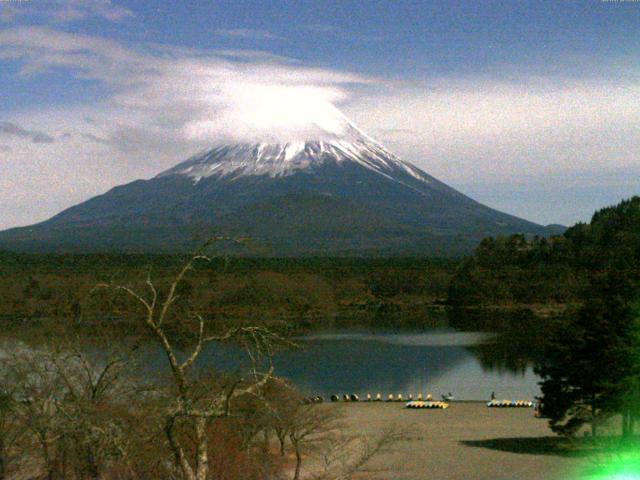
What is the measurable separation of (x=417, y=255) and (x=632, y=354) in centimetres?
9678

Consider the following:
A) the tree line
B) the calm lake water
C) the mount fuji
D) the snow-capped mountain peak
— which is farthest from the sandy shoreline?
the snow-capped mountain peak

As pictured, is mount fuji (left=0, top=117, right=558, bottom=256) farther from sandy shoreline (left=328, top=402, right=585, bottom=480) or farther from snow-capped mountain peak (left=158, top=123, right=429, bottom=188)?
sandy shoreline (left=328, top=402, right=585, bottom=480)

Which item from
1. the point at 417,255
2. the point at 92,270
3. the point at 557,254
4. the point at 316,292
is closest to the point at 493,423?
the point at 316,292

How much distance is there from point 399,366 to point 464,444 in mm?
17660

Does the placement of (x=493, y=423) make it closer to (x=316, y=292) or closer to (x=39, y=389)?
(x=39, y=389)

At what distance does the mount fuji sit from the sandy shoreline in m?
84.3

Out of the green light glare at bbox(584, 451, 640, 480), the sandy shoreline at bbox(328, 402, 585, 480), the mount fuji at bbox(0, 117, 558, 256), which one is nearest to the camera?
the green light glare at bbox(584, 451, 640, 480)

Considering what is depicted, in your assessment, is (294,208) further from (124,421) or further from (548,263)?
(124,421)

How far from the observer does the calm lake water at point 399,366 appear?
99.7ft

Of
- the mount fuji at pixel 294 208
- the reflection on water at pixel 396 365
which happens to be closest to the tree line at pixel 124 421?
the reflection on water at pixel 396 365

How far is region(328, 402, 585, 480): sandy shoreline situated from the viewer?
15859 mm

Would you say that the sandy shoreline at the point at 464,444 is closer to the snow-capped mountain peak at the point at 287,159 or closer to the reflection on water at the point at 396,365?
the reflection on water at the point at 396,365

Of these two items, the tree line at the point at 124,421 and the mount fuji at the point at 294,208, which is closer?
the tree line at the point at 124,421

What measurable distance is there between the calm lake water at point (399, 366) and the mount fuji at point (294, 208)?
6503cm
